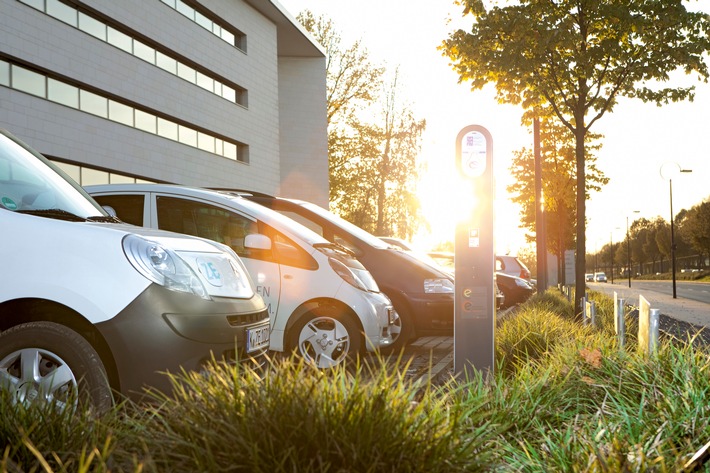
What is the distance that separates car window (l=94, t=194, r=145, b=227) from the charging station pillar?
3.21 meters

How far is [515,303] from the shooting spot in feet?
63.8

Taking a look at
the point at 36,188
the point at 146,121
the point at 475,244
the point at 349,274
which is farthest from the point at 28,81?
the point at 475,244

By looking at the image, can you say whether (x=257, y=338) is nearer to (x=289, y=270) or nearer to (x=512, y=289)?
(x=289, y=270)

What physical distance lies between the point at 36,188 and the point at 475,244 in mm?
3335

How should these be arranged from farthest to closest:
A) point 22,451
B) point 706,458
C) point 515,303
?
point 515,303 < point 706,458 < point 22,451

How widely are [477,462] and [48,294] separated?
2.49 m

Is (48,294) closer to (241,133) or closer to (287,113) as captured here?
(241,133)

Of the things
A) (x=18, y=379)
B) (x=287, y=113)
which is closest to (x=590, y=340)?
(x=18, y=379)

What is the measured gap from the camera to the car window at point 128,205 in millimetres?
7586

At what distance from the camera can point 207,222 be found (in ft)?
24.5

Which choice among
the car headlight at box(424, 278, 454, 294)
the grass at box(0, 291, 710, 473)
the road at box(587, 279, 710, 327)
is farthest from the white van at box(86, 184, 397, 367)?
the grass at box(0, 291, 710, 473)

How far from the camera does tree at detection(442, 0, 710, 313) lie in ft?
41.2

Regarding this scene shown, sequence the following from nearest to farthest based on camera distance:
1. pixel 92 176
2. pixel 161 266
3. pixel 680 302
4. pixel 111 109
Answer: pixel 161 266
pixel 92 176
pixel 680 302
pixel 111 109

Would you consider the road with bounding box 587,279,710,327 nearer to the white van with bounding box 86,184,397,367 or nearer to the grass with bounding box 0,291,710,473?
the white van with bounding box 86,184,397,367
